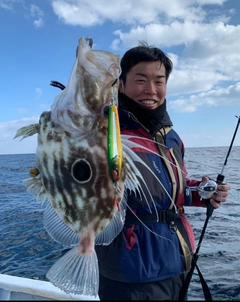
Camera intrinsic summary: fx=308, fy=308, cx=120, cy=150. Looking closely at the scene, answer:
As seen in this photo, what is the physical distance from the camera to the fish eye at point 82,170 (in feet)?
6.96

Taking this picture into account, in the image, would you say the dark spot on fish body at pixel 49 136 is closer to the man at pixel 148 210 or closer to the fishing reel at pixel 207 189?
the man at pixel 148 210

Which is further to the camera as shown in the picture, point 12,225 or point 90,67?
point 12,225

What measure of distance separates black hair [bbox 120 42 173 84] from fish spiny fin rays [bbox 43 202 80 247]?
1691 mm

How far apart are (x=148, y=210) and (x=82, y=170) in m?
0.98

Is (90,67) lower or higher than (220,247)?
higher

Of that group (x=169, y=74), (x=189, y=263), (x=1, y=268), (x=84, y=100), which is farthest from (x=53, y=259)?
(x=84, y=100)

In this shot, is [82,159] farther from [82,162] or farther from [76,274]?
[76,274]

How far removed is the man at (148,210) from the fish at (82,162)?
550mm

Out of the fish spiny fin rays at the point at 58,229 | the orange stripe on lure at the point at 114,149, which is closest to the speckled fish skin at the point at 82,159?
the fish spiny fin rays at the point at 58,229

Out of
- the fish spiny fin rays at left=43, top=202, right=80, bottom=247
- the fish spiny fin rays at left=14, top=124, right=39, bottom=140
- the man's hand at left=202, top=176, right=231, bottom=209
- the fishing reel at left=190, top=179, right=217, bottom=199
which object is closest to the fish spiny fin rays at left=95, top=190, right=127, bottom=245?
the fish spiny fin rays at left=43, top=202, right=80, bottom=247

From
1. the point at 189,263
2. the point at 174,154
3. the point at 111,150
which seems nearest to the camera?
the point at 111,150

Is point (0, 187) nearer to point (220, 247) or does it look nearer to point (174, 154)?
point (220, 247)

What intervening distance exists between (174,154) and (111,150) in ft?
5.53

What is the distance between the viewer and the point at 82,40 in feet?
6.98
